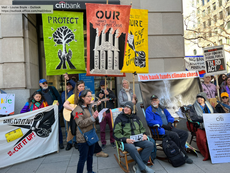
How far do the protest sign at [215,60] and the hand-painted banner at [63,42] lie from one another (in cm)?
445

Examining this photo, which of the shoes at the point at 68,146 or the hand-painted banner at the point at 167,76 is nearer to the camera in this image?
the shoes at the point at 68,146

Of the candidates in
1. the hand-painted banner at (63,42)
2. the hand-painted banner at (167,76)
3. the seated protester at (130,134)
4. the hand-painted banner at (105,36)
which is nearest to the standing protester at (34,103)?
the hand-painted banner at (63,42)

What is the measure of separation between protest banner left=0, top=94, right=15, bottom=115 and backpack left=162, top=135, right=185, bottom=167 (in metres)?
4.91

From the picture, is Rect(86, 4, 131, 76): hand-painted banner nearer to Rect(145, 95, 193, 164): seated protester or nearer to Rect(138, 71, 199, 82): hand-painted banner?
Answer: Rect(138, 71, 199, 82): hand-painted banner

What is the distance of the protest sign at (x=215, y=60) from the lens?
6145mm

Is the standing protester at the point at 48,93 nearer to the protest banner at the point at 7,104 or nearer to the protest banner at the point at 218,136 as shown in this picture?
the protest banner at the point at 7,104

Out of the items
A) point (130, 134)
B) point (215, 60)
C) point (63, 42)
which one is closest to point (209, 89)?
point (215, 60)

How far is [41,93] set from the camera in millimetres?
5070

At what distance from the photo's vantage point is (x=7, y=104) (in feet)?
19.0

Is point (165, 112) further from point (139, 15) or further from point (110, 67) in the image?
point (139, 15)

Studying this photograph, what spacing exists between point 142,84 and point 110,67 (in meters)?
1.22

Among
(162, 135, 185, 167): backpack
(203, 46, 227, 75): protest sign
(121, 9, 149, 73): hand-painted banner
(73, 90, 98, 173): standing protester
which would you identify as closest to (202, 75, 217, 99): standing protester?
(203, 46, 227, 75): protest sign

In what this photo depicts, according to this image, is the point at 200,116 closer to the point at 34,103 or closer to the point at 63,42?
the point at 34,103

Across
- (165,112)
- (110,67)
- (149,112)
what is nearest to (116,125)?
(149,112)
